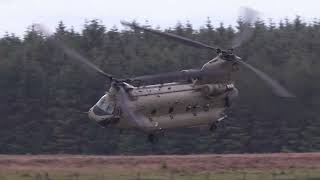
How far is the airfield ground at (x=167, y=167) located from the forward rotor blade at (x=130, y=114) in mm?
2534

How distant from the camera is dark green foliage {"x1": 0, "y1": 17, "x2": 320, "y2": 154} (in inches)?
3214

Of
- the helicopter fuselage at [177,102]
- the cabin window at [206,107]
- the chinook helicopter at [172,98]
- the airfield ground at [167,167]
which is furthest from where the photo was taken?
the airfield ground at [167,167]

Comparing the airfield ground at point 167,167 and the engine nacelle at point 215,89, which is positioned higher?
the engine nacelle at point 215,89

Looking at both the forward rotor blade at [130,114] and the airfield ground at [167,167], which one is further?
the airfield ground at [167,167]

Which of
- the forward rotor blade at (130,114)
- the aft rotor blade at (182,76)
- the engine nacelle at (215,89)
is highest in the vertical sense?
the aft rotor blade at (182,76)

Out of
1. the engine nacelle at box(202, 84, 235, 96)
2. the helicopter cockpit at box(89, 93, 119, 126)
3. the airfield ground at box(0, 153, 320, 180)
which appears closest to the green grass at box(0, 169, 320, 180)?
the airfield ground at box(0, 153, 320, 180)

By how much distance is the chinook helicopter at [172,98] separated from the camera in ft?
156

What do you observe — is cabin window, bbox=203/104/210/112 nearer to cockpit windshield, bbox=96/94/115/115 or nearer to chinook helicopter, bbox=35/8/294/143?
chinook helicopter, bbox=35/8/294/143

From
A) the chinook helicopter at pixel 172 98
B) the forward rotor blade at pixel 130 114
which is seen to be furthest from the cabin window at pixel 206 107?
the forward rotor blade at pixel 130 114

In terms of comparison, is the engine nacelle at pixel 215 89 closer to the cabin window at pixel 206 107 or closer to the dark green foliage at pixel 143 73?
the cabin window at pixel 206 107

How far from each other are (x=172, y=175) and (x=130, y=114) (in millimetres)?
3979

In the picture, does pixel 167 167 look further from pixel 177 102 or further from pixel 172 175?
pixel 177 102

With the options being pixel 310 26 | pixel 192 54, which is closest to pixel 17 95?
pixel 192 54

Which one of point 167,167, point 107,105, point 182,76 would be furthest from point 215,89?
point 167,167
